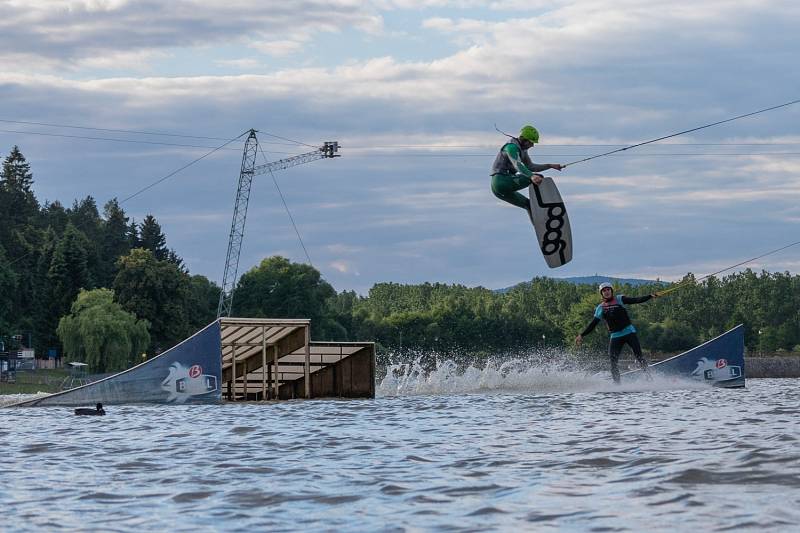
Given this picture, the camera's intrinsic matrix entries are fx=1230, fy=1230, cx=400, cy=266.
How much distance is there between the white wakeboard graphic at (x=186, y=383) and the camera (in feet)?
111

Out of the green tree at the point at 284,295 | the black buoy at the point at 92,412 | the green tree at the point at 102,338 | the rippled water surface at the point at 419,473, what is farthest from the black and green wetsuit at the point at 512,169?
the green tree at the point at 284,295

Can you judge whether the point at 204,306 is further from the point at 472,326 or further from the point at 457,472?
the point at 457,472

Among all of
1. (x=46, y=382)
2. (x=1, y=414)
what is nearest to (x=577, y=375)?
(x=1, y=414)

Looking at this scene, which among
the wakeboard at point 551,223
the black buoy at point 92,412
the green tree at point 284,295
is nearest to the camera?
the wakeboard at point 551,223

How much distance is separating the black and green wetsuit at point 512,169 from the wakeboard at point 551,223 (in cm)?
77

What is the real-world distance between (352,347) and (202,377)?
8.61 m

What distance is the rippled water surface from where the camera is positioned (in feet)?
35.0

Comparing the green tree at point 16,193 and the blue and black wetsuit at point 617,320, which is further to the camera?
the green tree at point 16,193

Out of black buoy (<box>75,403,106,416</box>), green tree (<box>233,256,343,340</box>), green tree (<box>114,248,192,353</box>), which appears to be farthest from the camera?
green tree (<box>233,256,343,340</box>)

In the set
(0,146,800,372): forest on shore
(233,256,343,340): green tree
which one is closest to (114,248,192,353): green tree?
(0,146,800,372): forest on shore

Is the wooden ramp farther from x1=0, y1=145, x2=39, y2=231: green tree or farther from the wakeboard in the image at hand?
x1=0, y1=145, x2=39, y2=231: green tree

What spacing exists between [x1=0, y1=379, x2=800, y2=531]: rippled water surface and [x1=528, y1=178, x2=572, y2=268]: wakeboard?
293 centimetres

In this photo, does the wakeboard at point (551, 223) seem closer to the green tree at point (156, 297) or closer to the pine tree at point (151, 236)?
the green tree at point (156, 297)

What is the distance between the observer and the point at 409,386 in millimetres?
49625
